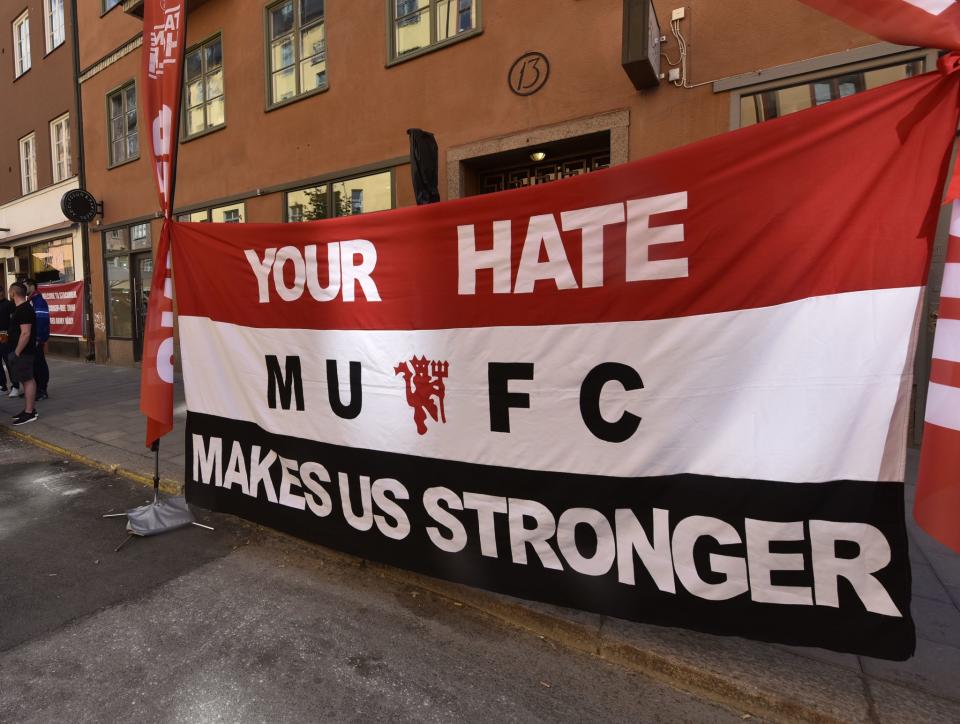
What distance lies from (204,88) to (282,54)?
2630 millimetres

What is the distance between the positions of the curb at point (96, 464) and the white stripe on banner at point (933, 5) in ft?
18.6

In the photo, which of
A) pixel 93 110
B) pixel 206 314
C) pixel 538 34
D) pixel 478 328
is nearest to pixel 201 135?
pixel 93 110

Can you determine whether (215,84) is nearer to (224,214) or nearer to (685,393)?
(224,214)

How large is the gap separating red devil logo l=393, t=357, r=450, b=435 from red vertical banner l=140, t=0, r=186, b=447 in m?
2.22

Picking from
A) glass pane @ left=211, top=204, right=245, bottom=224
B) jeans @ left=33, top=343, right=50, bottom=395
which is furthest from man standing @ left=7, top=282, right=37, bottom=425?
glass pane @ left=211, top=204, right=245, bottom=224

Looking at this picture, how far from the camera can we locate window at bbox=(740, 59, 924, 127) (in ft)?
16.1

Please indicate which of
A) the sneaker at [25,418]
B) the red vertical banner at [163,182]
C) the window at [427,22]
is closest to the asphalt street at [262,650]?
the red vertical banner at [163,182]

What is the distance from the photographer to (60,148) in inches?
603

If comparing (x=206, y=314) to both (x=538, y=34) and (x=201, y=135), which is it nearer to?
(x=538, y=34)

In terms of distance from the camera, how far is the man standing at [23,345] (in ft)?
24.0

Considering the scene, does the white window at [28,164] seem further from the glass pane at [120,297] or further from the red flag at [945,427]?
the red flag at [945,427]

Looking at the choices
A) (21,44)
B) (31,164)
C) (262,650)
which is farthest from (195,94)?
(262,650)

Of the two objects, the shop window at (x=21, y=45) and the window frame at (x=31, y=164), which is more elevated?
the shop window at (x=21, y=45)

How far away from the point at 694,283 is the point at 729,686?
66.8 inches
